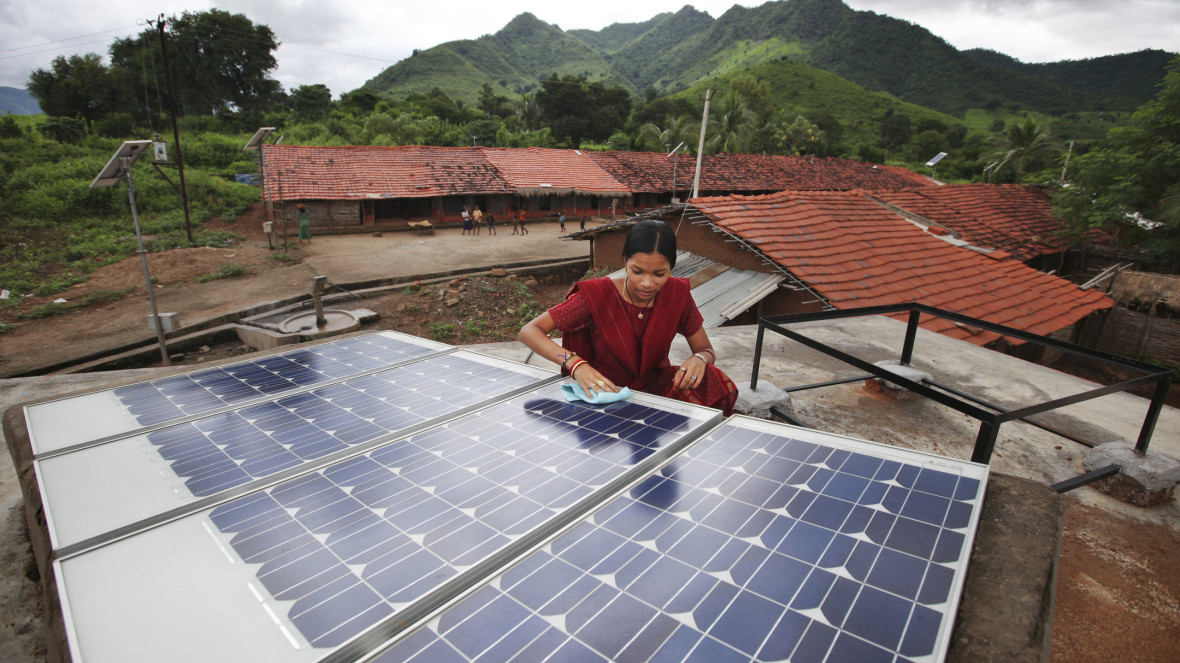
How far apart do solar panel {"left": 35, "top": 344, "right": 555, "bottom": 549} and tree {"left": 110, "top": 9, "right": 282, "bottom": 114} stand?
5599 cm

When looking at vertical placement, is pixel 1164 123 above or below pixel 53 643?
above

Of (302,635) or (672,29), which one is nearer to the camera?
(302,635)

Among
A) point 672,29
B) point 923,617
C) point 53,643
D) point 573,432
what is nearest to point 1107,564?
point 923,617

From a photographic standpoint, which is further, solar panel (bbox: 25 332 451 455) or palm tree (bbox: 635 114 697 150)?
palm tree (bbox: 635 114 697 150)

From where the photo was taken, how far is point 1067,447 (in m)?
3.83

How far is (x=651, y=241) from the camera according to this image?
8.30 feet

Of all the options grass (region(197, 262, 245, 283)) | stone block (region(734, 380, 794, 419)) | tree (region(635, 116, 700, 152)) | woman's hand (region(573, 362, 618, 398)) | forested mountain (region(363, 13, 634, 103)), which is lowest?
grass (region(197, 262, 245, 283))

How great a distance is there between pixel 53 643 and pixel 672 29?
145 metres

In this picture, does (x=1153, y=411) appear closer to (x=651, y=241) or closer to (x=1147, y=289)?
(x=651, y=241)

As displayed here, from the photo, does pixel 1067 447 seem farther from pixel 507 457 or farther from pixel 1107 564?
pixel 507 457

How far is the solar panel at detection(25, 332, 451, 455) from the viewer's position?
1899 millimetres

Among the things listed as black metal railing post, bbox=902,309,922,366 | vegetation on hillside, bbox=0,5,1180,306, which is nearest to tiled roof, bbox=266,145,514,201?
vegetation on hillside, bbox=0,5,1180,306

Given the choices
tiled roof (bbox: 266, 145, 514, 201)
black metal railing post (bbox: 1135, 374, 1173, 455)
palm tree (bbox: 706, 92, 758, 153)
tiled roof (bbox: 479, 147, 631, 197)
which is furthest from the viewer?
palm tree (bbox: 706, 92, 758, 153)

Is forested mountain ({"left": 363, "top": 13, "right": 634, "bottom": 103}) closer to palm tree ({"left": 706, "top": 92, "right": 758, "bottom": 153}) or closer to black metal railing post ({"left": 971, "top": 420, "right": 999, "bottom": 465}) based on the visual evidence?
palm tree ({"left": 706, "top": 92, "right": 758, "bottom": 153})
